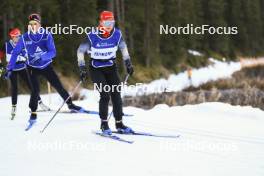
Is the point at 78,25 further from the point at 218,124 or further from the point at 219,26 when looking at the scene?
the point at 219,26

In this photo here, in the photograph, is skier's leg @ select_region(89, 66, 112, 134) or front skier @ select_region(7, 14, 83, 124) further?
front skier @ select_region(7, 14, 83, 124)

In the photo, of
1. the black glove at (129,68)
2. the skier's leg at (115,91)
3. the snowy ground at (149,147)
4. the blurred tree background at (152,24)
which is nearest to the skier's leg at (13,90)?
the snowy ground at (149,147)

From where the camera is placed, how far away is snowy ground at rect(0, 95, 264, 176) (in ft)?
19.1

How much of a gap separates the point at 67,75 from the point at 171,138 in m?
19.9

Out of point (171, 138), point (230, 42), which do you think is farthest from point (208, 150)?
point (230, 42)

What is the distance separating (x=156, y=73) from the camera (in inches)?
1406

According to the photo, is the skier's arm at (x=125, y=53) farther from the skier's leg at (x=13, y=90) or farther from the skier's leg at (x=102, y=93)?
the skier's leg at (x=13, y=90)

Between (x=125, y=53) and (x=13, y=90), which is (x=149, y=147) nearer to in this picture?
(x=125, y=53)

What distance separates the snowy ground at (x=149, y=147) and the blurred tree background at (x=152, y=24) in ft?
42.4

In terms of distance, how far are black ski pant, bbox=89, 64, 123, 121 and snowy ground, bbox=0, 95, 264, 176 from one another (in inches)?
22.4

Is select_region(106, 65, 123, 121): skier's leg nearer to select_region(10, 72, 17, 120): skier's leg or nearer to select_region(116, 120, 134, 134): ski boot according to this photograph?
select_region(116, 120, 134, 134): ski boot

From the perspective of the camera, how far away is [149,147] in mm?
6969

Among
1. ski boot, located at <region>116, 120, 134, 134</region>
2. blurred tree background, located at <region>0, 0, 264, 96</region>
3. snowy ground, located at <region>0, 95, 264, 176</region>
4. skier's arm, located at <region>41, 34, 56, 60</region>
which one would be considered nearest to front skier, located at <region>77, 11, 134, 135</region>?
ski boot, located at <region>116, 120, 134, 134</region>

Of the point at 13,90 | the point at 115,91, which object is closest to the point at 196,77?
the point at 13,90
